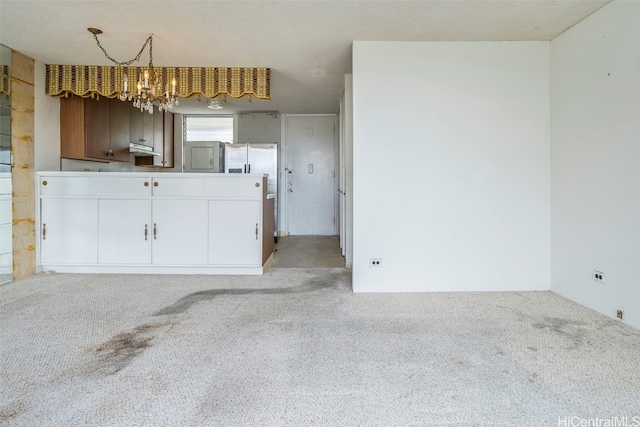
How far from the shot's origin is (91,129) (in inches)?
172

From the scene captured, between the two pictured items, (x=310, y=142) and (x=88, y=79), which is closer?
(x=88, y=79)

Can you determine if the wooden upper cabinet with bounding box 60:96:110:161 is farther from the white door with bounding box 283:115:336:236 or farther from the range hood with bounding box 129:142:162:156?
the white door with bounding box 283:115:336:236

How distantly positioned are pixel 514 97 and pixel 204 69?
3.27 meters

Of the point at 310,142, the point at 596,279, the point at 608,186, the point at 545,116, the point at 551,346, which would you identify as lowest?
the point at 551,346

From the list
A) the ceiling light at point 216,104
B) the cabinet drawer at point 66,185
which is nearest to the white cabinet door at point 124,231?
the cabinet drawer at point 66,185

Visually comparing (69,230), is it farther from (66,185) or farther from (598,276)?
(598,276)

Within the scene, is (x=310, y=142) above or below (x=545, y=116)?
above

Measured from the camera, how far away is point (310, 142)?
7016 millimetres

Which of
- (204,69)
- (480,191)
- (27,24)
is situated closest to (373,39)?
(480,191)

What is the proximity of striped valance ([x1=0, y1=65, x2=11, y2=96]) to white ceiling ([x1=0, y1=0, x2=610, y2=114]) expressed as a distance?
0.76 ft

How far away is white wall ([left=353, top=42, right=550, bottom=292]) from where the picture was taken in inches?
130

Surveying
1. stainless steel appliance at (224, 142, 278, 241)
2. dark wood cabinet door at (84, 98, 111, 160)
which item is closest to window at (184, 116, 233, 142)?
stainless steel appliance at (224, 142, 278, 241)

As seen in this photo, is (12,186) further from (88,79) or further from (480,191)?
(480,191)

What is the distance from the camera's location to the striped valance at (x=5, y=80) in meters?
3.45
